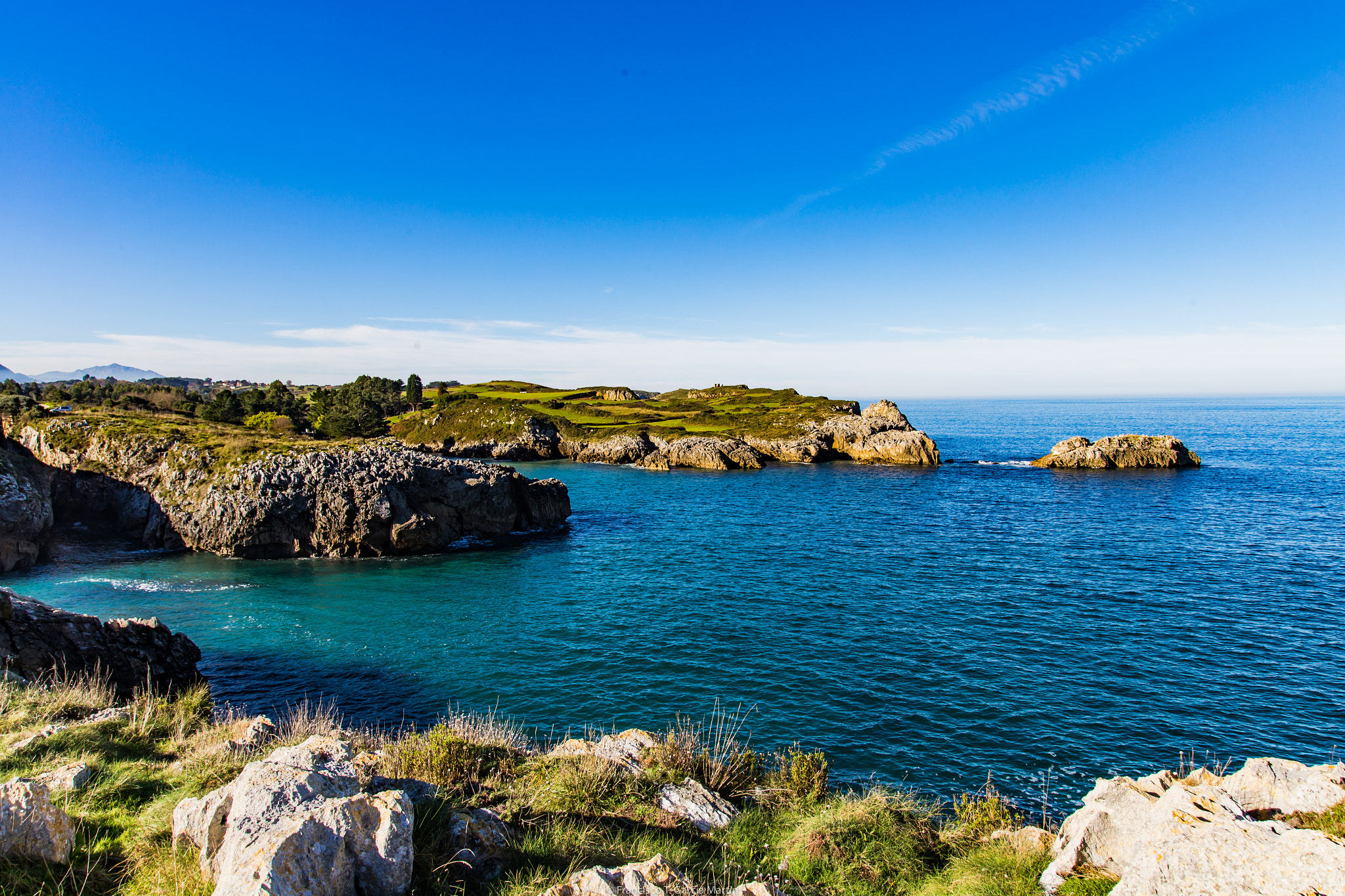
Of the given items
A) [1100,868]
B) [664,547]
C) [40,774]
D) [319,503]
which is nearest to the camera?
[1100,868]

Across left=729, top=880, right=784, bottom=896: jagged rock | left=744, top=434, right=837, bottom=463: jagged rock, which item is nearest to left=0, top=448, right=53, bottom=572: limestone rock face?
left=729, top=880, right=784, bottom=896: jagged rock

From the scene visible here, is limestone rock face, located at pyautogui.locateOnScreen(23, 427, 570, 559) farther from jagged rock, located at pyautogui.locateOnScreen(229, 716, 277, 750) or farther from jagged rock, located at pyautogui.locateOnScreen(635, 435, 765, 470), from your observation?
jagged rock, located at pyautogui.locateOnScreen(635, 435, 765, 470)

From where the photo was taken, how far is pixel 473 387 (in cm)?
16725

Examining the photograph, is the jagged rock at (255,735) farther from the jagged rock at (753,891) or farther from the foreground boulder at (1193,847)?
the foreground boulder at (1193,847)

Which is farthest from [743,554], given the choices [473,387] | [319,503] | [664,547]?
[473,387]

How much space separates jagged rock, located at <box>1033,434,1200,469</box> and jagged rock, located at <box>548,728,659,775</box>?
3613 inches

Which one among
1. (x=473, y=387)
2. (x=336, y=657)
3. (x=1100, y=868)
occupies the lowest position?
(x=336, y=657)

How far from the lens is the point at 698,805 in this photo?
34.1ft

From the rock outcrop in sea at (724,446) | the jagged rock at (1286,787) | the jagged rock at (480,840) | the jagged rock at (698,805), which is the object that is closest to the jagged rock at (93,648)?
the jagged rock at (480,840)

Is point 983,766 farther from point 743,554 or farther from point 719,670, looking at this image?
point 743,554

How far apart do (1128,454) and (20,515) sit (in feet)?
371

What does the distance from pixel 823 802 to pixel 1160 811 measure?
6.01m

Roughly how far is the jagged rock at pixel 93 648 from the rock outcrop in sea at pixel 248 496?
781 inches

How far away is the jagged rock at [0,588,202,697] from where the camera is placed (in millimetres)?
17641
